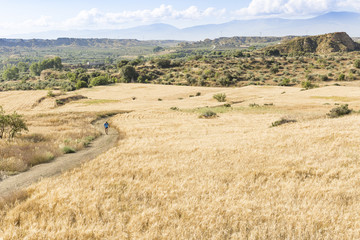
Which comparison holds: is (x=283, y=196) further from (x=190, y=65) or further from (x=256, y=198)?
(x=190, y=65)

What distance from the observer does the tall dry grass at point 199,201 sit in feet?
17.0

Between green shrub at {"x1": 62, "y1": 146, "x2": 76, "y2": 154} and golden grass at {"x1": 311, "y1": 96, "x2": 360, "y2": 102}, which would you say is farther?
golden grass at {"x1": 311, "y1": 96, "x2": 360, "y2": 102}

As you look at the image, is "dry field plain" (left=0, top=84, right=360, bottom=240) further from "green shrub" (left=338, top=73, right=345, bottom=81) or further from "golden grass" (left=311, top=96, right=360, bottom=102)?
"green shrub" (left=338, top=73, right=345, bottom=81)

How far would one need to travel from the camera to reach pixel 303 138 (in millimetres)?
15289

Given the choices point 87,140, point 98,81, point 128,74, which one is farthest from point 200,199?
point 128,74

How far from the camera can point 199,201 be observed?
6.66 meters

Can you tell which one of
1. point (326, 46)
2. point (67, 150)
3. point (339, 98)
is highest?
point (326, 46)

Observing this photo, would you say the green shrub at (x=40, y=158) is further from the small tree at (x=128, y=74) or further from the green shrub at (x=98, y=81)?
the small tree at (x=128, y=74)

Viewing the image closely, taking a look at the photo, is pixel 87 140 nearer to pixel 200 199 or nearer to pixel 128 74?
pixel 200 199

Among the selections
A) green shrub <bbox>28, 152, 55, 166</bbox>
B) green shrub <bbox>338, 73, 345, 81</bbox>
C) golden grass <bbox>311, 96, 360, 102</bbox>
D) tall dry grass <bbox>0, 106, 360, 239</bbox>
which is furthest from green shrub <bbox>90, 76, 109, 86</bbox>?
tall dry grass <bbox>0, 106, 360, 239</bbox>

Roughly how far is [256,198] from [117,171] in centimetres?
558

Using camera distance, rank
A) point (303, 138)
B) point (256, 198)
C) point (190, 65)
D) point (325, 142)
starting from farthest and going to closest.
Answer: point (190, 65) < point (303, 138) < point (325, 142) < point (256, 198)

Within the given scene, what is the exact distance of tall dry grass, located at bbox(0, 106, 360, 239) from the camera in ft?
17.0

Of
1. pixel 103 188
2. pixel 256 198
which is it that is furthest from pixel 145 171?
pixel 256 198
